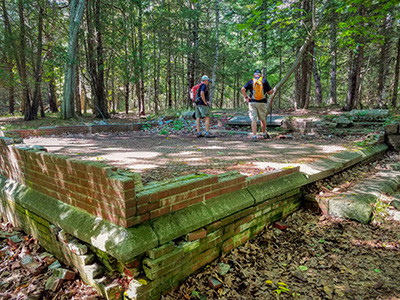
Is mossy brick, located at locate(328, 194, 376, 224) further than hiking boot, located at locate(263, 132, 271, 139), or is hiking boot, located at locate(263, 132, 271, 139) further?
hiking boot, located at locate(263, 132, 271, 139)

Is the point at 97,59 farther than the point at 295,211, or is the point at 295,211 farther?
the point at 97,59

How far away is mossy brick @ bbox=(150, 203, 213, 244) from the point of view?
2.10 meters

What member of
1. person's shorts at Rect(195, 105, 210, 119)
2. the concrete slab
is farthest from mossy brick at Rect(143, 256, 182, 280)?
the concrete slab

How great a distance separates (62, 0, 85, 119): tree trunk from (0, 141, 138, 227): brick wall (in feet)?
26.9

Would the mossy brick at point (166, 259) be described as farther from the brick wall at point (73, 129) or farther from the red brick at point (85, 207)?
the brick wall at point (73, 129)

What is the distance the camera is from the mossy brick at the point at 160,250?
78.4 inches

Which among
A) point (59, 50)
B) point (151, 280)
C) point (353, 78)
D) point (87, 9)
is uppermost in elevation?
point (87, 9)

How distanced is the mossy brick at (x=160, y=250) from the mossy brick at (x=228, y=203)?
0.56 meters

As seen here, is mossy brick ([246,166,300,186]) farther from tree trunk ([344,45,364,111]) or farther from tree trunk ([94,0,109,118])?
tree trunk ([94,0,109,118])

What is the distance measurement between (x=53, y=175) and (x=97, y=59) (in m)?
12.3

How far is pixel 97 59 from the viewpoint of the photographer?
42.7 feet

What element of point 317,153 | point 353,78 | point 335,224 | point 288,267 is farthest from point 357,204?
point 353,78

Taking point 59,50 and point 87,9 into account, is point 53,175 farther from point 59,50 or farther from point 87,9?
point 87,9

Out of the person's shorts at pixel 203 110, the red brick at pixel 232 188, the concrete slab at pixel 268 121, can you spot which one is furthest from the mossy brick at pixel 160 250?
Result: the concrete slab at pixel 268 121
